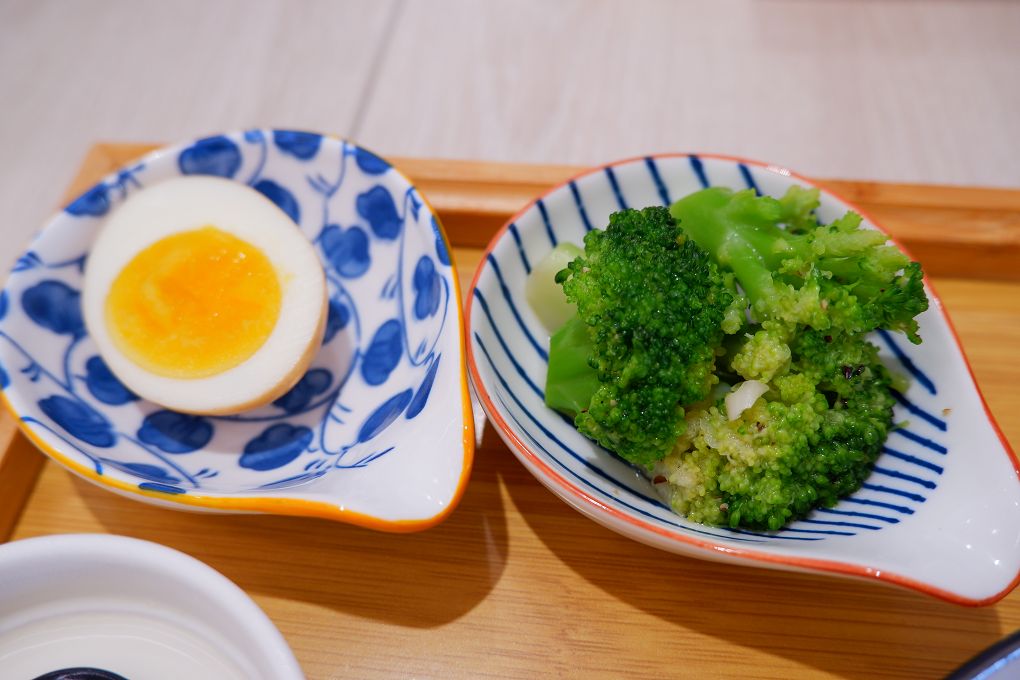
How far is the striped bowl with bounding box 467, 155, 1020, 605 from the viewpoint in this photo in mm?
947

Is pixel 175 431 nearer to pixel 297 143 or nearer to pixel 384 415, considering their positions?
pixel 384 415

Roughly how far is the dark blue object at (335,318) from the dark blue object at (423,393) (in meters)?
0.37

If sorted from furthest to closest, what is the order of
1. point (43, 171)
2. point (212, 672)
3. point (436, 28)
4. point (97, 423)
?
1. point (436, 28)
2. point (43, 171)
3. point (97, 423)
4. point (212, 672)

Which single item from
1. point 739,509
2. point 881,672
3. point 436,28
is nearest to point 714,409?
point 739,509

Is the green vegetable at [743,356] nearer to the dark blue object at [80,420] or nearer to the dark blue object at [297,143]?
the dark blue object at [297,143]

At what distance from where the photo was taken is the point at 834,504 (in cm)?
113

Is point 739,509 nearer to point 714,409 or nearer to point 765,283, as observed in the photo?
point 714,409

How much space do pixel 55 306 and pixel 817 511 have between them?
147 cm

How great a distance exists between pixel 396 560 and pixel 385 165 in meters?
0.80

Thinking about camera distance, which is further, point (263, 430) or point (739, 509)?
point (263, 430)

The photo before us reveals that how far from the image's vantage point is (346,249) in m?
1.58

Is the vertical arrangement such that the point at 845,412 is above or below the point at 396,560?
above

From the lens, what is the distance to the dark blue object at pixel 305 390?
143 cm

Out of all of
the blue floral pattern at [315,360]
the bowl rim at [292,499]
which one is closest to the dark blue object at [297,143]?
the blue floral pattern at [315,360]
